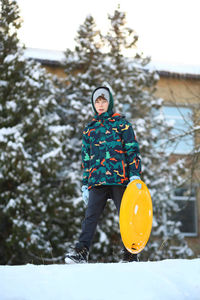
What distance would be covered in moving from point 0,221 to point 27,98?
2762mm

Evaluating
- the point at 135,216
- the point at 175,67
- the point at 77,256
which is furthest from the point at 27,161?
the point at 175,67

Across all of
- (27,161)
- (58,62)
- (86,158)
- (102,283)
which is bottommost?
(102,283)

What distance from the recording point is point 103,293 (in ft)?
7.54

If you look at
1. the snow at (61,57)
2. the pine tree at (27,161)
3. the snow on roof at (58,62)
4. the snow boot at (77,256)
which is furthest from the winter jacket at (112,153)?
the snow at (61,57)

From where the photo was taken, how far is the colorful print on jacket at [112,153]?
4.15 m

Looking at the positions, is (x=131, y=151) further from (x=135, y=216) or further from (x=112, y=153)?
(x=135, y=216)

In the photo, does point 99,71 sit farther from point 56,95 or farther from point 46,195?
point 46,195

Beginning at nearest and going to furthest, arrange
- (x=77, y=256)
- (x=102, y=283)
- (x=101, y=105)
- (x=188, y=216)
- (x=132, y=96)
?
(x=102, y=283)
(x=77, y=256)
(x=101, y=105)
(x=132, y=96)
(x=188, y=216)

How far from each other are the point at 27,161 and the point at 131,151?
5.73 meters

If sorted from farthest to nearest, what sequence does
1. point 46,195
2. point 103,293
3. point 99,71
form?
point 99,71 < point 46,195 < point 103,293

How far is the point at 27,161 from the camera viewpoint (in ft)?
31.6

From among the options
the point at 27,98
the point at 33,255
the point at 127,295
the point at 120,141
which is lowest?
the point at 33,255

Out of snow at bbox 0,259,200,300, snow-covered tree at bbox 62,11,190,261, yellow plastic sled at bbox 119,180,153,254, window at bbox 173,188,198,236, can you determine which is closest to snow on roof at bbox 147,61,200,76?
snow-covered tree at bbox 62,11,190,261

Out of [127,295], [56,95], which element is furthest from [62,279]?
[56,95]
